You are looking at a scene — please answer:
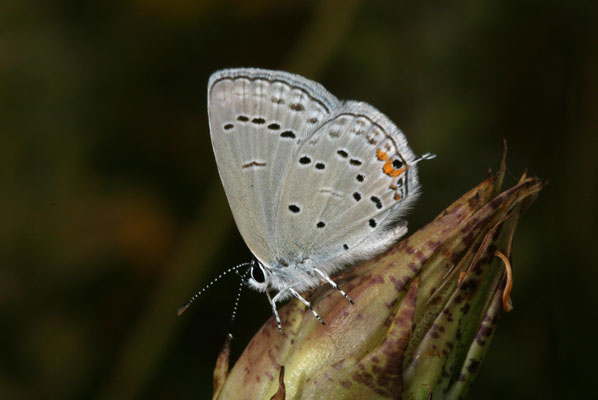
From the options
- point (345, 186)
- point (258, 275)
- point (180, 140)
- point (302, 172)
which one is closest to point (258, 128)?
point (302, 172)

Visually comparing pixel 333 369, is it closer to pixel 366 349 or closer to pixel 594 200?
pixel 366 349

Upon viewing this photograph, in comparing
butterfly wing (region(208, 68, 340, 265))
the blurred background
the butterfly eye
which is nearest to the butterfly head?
the butterfly eye

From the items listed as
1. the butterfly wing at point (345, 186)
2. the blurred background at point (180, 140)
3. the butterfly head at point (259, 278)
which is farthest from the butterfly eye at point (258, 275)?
the blurred background at point (180, 140)

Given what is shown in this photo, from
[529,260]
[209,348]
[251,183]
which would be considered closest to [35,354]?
[209,348]

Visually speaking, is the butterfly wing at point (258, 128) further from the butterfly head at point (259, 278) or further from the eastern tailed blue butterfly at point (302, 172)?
the butterfly head at point (259, 278)

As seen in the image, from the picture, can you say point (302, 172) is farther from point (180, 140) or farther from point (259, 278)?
point (180, 140)
